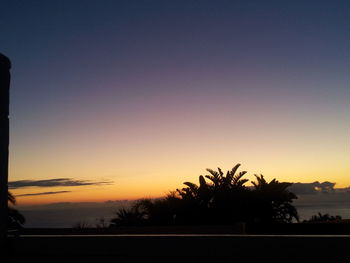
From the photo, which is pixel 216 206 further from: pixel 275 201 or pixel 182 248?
pixel 182 248

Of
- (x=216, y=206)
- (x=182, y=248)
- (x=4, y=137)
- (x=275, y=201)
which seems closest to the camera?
(x=182, y=248)

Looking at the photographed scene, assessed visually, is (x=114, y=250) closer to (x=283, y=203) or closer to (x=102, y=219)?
(x=102, y=219)

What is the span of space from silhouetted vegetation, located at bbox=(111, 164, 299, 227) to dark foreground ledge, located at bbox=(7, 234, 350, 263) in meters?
16.8

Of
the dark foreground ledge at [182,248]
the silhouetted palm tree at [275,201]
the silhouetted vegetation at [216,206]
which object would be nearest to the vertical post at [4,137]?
Result: the dark foreground ledge at [182,248]

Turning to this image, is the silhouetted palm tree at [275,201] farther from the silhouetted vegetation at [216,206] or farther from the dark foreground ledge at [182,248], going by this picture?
the dark foreground ledge at [182,248]

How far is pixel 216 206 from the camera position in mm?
20859

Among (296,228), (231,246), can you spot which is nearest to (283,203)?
(296,228)

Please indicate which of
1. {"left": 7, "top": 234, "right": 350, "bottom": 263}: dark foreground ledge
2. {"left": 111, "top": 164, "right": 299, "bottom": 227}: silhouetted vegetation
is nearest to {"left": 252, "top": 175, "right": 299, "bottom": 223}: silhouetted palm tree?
{"left": 111, "top": 164, "right": 299, "bottom": 227}: silhouetted vegetation

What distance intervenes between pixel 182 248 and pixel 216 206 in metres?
18.8

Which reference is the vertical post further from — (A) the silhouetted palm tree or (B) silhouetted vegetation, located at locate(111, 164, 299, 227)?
(A) the silhouetted palm tree

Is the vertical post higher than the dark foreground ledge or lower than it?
higher

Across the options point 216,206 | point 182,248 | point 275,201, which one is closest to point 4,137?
point 182,248

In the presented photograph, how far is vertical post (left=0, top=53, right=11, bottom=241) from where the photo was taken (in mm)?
2648

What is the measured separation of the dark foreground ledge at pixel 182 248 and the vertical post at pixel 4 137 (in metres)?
0.24
